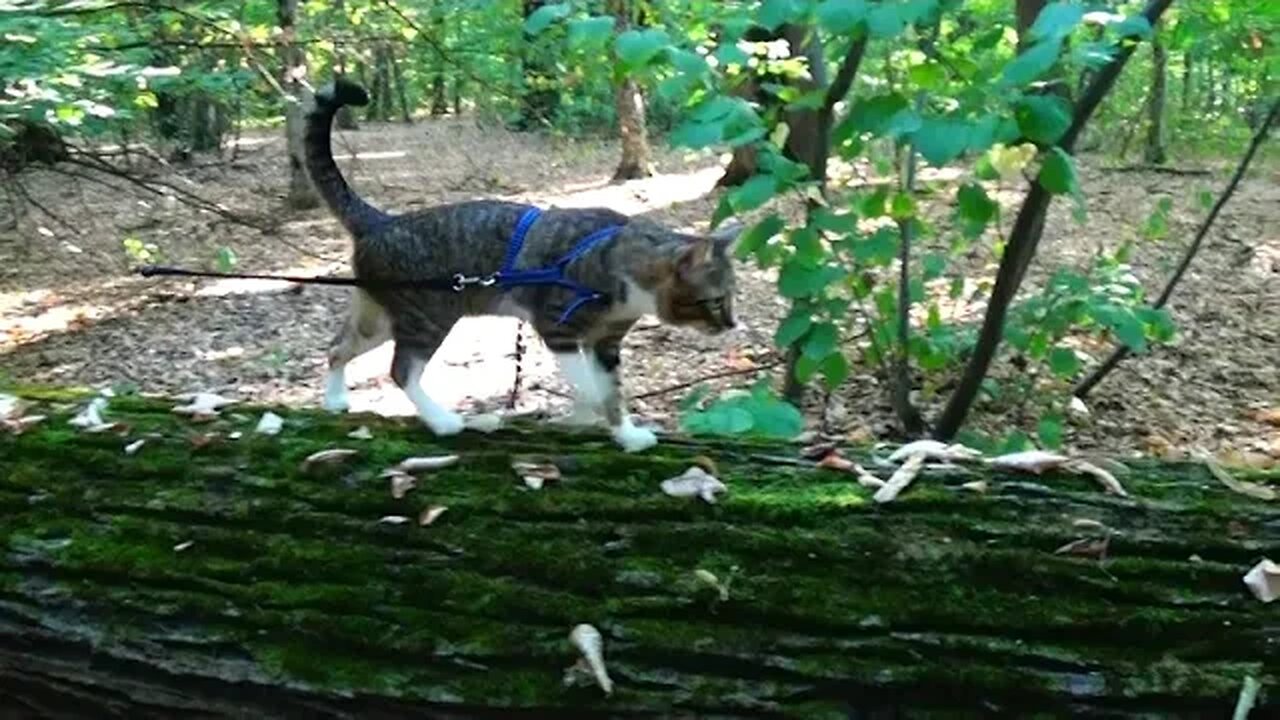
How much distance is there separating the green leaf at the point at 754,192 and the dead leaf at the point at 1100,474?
1191 millimetres

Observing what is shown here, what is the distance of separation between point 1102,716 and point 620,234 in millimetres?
1903

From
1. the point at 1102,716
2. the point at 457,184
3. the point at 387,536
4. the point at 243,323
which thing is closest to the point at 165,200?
the point at 457,184

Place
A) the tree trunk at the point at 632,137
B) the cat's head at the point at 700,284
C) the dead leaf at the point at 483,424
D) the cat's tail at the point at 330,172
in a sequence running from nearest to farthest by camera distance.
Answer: the dead leaf at the point at 483,424
the cat's head at the point at 700,284
the cat's tail at the point at 330,172
the tree trunk at the point at 632,137

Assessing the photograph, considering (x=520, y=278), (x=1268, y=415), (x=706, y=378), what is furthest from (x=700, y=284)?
(x=1268, y=415)

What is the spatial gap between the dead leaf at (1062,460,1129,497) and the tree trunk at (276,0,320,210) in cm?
550

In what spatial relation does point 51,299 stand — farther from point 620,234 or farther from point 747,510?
point 747,510

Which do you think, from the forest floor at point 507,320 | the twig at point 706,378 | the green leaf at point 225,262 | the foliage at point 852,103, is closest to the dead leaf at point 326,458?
the foliage at point 852,103

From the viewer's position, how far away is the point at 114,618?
2.50 m

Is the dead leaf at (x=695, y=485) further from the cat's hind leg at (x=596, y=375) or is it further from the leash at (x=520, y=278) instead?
the leash at (x=520, y=278)

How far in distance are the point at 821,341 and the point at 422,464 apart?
1.58 meters

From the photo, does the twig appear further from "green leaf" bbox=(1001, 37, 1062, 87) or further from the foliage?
"green leaf" bbox=(1001, 37, 1062, 87)

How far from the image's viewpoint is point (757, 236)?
3553 mm

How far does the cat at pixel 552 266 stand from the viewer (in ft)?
11.1

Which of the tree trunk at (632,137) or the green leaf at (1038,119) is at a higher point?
the green leaf at (1038,119)
